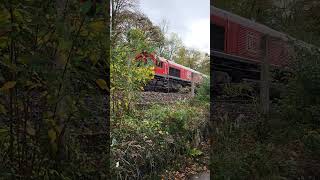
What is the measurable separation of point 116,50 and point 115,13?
24cm

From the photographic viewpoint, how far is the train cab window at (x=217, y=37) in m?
3.00

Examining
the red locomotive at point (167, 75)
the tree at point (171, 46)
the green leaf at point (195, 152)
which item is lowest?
the green leaf at point (195, 152)

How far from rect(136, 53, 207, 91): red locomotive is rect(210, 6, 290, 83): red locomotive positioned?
20cm

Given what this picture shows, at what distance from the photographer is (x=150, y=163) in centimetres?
284

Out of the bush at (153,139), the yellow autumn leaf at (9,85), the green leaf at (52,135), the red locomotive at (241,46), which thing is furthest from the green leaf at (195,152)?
the yellow autumn leaf at (9,85)

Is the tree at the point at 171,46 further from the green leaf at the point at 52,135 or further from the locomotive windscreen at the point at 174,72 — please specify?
the green leaf at the point at 52,135

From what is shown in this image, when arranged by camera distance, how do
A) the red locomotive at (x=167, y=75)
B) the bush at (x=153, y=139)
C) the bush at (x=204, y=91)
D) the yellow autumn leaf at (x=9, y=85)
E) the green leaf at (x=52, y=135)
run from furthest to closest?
the bush at (x=204, y=91), the red locomotive at (x=167, y=75), the bush at (x=153, y=139), the green leaf at (x=52, y=135), the yellow autumn leaf at (x=9, y=85)

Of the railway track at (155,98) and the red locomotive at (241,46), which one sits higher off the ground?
the red locomotive at (241,46)

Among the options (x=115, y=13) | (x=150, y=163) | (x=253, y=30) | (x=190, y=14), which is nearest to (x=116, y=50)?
(x=115, y=13)

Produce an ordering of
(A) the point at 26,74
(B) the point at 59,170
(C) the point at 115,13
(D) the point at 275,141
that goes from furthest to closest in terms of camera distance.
A: (D) the point at 275,141 → (C) the point at 115,13 → (B) the point at 59,170 → (A) the point at 26,74

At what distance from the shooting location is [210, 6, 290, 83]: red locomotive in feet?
9.84

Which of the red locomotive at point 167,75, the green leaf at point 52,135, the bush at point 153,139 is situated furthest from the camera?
the red locomotive at point 167,75

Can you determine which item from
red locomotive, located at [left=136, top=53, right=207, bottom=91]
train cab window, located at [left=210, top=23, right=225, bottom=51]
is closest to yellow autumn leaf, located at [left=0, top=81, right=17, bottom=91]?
red locomotive, located at [left=136, top=53, right=207, bottom=91]

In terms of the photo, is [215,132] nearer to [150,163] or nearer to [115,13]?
[150,163]
